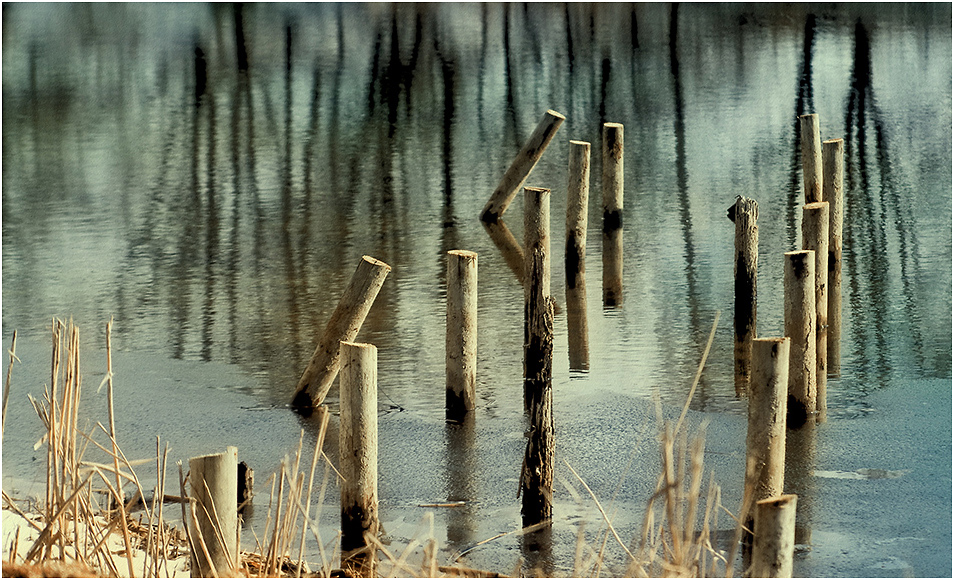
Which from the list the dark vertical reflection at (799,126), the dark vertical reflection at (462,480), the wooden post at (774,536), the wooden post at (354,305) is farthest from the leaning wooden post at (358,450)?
the dark vertical reflection at (799,126)

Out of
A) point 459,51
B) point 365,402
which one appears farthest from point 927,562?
point 459,51

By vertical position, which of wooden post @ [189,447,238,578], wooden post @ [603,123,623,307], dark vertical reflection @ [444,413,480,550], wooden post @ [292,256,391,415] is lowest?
dark vertical reflection @ [444,413,480,550]

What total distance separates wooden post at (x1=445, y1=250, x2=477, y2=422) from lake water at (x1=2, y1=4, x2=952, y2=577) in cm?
28

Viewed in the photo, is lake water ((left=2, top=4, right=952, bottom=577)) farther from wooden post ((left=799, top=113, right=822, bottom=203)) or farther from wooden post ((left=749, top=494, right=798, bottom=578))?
wooden post ((left=749, top=494, right=798, bottom=578))

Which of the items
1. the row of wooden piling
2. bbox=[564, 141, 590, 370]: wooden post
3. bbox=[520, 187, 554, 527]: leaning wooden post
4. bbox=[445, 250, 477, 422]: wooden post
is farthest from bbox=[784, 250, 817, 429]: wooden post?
bbox=[564, 141, 590, 370]: wooden post

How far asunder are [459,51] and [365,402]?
91.9 feet

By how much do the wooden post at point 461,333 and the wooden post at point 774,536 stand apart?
15.7 feet

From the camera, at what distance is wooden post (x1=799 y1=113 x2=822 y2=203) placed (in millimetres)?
13953

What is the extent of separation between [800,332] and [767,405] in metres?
2.66

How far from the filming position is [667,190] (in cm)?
1903

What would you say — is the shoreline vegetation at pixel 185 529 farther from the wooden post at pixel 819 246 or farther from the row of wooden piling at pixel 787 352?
the wooden post at pixel 819 246

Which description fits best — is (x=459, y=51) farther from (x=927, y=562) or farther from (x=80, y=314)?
(x=927, y=562)

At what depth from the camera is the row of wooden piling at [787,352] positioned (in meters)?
5.28

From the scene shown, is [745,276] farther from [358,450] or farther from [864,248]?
[358,450]
